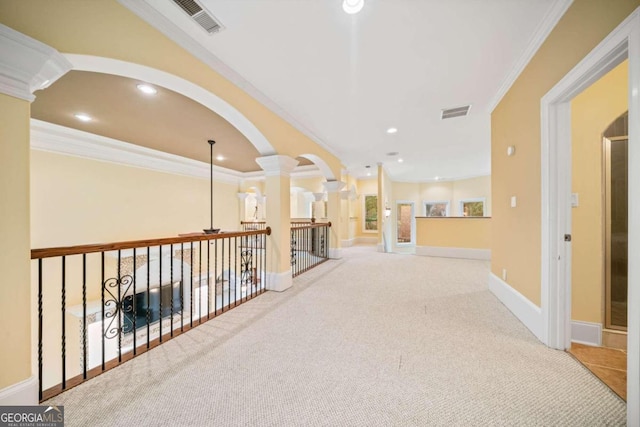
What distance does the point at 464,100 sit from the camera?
127 inches

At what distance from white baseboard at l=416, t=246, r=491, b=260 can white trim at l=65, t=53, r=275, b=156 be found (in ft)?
16.5

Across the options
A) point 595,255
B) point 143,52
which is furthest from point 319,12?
point 595,255

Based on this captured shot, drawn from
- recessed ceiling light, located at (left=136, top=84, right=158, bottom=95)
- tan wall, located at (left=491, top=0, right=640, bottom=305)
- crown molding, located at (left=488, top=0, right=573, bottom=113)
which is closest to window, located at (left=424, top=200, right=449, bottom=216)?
tan wall, located at (left=491, top=0, right=640, bottom=305)

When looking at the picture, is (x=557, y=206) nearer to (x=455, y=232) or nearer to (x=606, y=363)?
(x=606, y=363)

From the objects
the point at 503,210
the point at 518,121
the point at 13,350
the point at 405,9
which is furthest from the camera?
the point at 503,210

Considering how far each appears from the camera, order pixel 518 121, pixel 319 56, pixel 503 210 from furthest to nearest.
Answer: pixel 503 210 → pixel 518 121 → pixel 319 56

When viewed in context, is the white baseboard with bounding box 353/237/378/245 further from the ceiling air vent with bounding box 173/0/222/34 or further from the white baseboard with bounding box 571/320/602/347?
the ceiling air vent with bounding box 173/0/222/34

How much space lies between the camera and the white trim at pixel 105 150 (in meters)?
4.08

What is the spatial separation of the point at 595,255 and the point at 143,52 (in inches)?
163

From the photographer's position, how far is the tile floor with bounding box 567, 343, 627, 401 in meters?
1.47

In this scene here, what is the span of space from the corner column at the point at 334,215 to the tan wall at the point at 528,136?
3434 mm

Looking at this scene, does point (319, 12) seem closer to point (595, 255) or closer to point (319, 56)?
point (319, 56)

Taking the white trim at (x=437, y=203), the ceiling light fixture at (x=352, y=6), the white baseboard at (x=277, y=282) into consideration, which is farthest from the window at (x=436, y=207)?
the ceiling light fixture at (x=352, y=6)

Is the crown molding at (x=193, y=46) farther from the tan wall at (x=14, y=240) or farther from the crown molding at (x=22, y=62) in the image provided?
the tan wall at (x=14, y=240)
